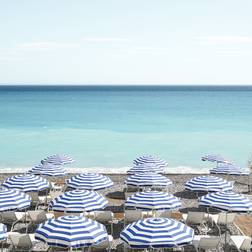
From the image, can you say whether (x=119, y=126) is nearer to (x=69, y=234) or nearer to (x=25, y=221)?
(x=25, y=221)

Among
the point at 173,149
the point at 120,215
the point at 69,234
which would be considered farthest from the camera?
the point at 173,149

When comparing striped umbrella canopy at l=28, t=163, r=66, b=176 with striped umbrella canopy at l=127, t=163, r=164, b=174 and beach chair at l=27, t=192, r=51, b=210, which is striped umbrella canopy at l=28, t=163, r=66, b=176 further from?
striped umbrella canopy at l=127, t=163, r=164, b=174

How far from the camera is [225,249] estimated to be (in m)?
11.7

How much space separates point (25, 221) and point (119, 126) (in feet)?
135

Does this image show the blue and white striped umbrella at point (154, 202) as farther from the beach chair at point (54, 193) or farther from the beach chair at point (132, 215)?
the beach chair at point (54, 193)

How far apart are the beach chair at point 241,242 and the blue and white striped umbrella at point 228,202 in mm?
804

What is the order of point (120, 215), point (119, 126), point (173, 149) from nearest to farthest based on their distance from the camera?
point (120, 215) < point (173, 149) < point (119, 126)

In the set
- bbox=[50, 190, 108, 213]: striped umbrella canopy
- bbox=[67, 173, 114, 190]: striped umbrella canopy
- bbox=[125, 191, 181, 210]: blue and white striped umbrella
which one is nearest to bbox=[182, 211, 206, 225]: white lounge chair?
bbox=[125, 191, 181, 210]: blue and white striped umbrella

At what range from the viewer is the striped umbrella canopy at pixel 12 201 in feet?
38.9

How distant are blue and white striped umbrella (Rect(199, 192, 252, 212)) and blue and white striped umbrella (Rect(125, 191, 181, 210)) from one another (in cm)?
87

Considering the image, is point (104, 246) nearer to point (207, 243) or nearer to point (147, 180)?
point (207, 243)

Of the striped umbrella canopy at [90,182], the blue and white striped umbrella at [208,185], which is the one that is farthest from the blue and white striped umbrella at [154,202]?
the blue and white striped umbrella at [208,185]

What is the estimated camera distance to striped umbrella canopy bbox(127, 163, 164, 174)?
17.1 m

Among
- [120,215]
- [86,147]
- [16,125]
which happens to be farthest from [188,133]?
[120,215]
